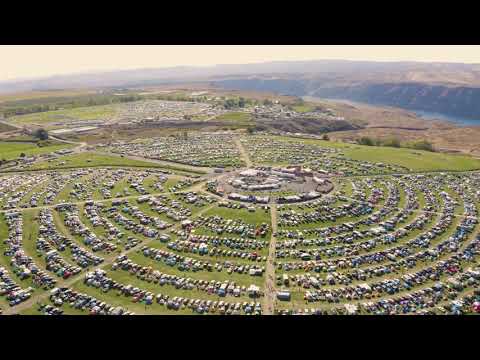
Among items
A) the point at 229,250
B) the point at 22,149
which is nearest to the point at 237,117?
the point at 22,149

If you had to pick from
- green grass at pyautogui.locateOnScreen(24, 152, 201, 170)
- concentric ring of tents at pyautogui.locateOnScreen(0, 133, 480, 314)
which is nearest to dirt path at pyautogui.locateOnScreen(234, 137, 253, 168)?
green grass at pyautogui.locateOnScreen(24, 152, 201, 170)

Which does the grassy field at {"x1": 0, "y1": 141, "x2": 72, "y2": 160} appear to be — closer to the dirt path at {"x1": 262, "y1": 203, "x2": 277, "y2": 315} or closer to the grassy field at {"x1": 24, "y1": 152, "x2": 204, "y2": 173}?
the grassy field at {"x1": 24, "y1": 152, "x2": 204, "y2": 173}

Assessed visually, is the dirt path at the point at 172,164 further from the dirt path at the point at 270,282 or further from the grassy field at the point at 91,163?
the dirt path at the point at 270,282

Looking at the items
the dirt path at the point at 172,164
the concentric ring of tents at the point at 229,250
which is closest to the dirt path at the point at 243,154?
the dirt path at the point at 172,164

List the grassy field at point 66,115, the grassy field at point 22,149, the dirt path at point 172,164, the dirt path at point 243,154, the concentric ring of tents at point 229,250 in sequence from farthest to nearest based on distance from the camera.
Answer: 1. the grassy field at point 66,115
2. the grassy field at point 22,149
3. the dirt path at point 243,154
4. the dirt path at point 172,164
5. the concentric ring of tents at point 229,250

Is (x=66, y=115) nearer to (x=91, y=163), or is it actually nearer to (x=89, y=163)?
(x=89, y=163)

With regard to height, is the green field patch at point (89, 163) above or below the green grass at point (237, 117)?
below
